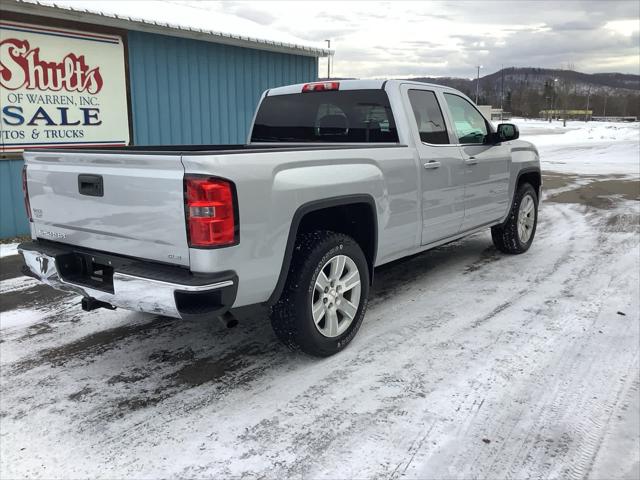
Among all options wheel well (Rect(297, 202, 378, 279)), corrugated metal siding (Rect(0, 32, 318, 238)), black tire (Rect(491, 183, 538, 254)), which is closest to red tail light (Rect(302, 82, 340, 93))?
wheel well (Rect(297, 202, 378, 279))

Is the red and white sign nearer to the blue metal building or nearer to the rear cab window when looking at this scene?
the blue metal building

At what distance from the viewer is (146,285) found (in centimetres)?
301

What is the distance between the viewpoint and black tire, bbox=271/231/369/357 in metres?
3.54

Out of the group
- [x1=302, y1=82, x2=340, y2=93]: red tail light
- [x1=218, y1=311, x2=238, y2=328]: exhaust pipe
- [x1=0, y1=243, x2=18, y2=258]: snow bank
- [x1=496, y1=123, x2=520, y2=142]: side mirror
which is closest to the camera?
[x1=218, y1=311, x2=238, y2=328]: exhaust pipe

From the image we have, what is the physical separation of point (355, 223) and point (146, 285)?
66.5 inches

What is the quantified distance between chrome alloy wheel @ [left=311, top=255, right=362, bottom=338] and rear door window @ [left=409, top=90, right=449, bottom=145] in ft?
4.74

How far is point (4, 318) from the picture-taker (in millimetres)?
4730

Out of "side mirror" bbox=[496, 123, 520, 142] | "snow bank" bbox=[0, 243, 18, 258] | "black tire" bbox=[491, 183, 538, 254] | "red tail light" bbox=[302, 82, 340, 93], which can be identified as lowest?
"snow bank" bbox=[0, 243, 18, 258]

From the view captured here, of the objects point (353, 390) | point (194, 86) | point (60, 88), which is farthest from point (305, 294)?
point (194, 86)

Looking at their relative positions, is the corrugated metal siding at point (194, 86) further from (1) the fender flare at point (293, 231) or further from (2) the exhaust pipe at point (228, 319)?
(2) the exhaust pipe at point (228, 319)

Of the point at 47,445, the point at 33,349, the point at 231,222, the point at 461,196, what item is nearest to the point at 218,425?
the point at 47,445

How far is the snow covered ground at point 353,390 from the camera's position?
108 inches

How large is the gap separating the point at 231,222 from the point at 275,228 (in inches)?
13.4

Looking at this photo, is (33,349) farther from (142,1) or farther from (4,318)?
(142,1)
